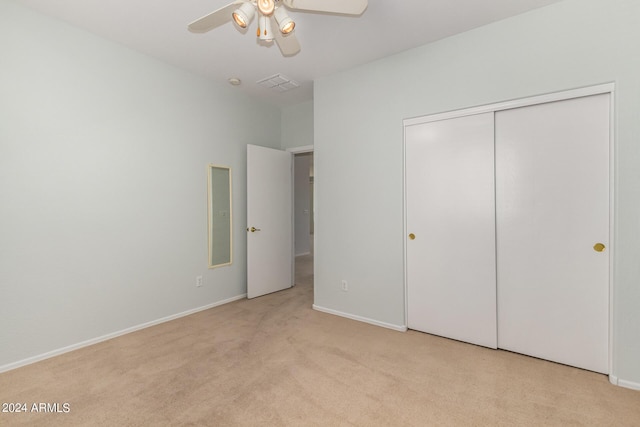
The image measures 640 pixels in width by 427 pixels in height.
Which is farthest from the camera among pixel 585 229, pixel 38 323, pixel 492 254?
pixel 492 254

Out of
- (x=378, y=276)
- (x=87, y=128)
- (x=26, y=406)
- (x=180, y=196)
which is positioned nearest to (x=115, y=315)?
(x=26, y=406)

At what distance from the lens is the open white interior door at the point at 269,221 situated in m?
3.91

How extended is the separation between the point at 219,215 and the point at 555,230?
11.1 ft

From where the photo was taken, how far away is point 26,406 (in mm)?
1784

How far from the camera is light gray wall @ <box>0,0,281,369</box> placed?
2.21 metres

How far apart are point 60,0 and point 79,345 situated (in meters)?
2.75

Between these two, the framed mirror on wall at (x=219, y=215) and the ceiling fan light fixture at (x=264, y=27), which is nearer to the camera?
the ceiling fan light fixture at (x=264, y=27)

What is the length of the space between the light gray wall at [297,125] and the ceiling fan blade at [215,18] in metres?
2.38

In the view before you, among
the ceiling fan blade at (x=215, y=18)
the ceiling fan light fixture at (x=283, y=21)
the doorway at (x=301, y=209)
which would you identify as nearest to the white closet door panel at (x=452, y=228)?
the ceiling fan light fixture at (x=283, y=21)

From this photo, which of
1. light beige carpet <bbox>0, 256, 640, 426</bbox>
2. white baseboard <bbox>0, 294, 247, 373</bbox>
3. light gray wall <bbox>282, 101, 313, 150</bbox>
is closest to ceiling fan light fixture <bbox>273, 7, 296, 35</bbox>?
light beige carpet <bbox>0, 256, 640, 426</bbox>

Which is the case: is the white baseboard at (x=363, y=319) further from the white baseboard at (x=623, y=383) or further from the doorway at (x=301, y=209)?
the doorway at (x=301, y=209)

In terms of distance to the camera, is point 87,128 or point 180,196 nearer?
point 87,128

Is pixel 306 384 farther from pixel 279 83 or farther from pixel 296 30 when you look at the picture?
pixel 279 83

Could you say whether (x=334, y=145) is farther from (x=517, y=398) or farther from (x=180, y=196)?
(x=517, y=398)
